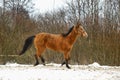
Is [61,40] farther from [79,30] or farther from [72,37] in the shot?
[79,30]

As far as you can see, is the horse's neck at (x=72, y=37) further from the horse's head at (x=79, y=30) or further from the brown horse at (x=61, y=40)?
the horse's head at (x=79, y=30)

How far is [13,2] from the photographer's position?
46.8m

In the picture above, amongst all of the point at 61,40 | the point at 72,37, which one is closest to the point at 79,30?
the point at 72,37

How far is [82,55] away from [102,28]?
231 cm

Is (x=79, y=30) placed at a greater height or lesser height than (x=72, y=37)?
greater

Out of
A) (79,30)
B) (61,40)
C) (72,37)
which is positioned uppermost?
(79,30)

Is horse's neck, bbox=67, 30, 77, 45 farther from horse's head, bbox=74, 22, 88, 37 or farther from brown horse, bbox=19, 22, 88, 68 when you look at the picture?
horse's head, bbox=74, 22, 88, 37

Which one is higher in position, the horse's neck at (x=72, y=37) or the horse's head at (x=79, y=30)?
the horse's head at (x=79, y=30)

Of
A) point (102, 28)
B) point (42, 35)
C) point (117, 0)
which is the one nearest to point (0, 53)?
point (42, 35)

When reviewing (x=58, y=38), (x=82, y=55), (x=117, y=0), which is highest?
(x=117, y=0)

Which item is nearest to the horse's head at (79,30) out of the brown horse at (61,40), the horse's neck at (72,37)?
the brown horse at (61,40)

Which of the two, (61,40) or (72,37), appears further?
(61,40)

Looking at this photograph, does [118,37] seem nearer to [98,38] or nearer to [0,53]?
[98,38]

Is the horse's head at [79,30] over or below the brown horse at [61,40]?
over
